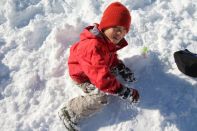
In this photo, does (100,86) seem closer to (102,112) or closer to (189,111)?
(102,112)

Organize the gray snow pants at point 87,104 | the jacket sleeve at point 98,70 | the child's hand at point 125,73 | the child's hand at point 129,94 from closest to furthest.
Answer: the jacket sleeve at point 98,70 < the child's hand at point 129,94 < the gray snow pants at point 87,104 < the child's hand at point 125,73

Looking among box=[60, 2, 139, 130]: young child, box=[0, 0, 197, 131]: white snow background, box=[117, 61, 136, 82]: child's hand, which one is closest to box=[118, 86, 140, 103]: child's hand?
box=[60, 2, 139, 130]: young child

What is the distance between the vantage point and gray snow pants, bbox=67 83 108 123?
355 cm

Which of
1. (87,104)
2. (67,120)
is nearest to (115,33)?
(87,104)

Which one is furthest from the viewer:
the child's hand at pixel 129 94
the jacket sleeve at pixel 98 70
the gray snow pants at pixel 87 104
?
the gray snow pants at pixel 87 104

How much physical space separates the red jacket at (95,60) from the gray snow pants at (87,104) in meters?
0.11

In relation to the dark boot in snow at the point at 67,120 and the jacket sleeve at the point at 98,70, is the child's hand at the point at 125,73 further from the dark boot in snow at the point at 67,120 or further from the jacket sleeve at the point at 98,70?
the dark boot in snow at the point at 67,120

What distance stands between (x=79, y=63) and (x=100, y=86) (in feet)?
1.15

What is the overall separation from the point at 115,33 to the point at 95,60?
1.14ft

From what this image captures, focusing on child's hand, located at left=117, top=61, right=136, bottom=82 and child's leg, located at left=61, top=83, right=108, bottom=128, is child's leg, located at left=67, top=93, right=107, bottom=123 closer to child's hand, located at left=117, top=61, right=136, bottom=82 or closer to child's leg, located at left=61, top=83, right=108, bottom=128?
child's leg, located at left=61, top=83, right=108, bottom=128

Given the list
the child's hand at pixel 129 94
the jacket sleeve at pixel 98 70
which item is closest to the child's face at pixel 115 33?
the jacket sleeve at pixel 98 70

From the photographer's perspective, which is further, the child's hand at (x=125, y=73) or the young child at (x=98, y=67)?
the child's hand at (x=125, y=73)

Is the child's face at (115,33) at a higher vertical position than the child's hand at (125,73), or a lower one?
higher

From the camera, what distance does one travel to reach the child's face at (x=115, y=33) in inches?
138
